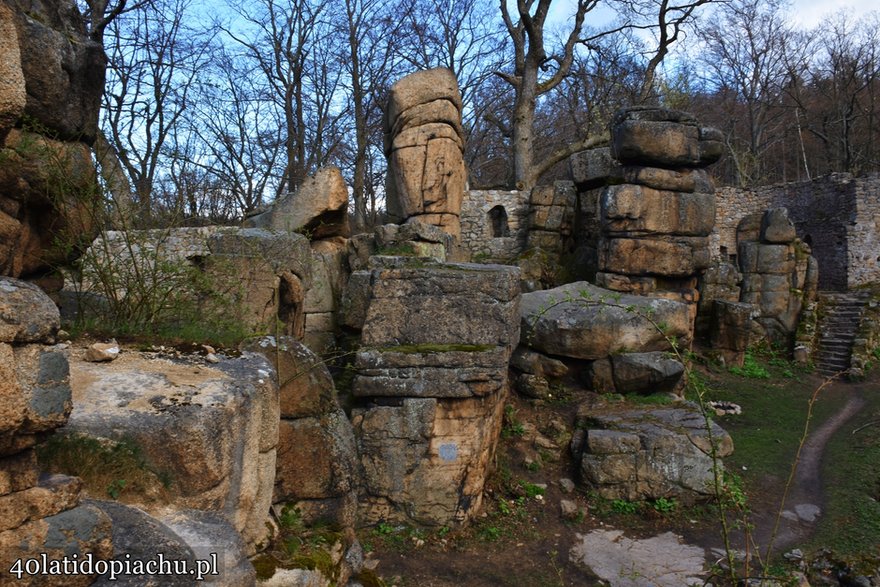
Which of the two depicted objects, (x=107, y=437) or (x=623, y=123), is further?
(x=623, y=123)

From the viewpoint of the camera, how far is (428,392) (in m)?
6.09

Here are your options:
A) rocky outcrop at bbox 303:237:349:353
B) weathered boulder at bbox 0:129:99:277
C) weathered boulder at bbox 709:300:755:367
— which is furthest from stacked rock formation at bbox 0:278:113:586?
weathered boulder at bbox 709:300:755:367

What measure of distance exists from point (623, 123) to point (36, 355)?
11.5 m

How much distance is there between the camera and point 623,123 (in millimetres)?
11789

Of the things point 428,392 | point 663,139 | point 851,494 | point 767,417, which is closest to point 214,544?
point 428,392

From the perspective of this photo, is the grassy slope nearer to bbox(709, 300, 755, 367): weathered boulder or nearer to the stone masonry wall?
bbox(709, 300, 755, 367): weathered boulder

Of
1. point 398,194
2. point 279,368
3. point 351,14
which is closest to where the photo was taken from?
point 279,368

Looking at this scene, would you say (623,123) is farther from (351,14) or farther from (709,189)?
(351,14)

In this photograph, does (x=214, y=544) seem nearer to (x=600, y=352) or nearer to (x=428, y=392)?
(x=428, y=392)

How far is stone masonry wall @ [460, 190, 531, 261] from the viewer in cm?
1564

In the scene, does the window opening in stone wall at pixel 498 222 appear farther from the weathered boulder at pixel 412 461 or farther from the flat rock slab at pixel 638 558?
the flat rock slab at pixel 638 558

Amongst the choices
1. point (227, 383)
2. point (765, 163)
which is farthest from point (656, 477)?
point (765, 163)

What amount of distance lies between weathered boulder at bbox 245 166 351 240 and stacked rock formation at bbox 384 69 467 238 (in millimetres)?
2562

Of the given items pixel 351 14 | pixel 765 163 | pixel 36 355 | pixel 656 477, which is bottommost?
pixel 656 477
